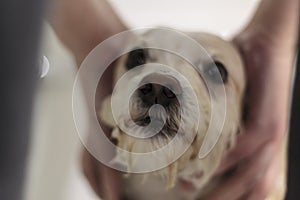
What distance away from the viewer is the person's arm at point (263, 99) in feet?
1.56

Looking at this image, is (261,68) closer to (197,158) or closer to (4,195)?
(197,158)

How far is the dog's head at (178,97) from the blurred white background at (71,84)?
0.02 metres

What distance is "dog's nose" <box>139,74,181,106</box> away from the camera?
17.3 inches

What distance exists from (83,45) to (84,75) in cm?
3

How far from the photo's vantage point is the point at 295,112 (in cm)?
46

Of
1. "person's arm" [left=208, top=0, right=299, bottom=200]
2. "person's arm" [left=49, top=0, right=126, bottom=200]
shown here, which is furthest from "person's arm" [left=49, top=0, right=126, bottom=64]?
"person's arm" [left=208, top=0, right=299, bottom=200]

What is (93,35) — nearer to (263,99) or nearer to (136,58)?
(136,58)

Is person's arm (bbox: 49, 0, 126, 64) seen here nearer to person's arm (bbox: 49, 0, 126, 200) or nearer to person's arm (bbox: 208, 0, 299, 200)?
person's arm (bbox: 49, 0, 126, 200)

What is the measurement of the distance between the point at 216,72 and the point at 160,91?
0.06 meters

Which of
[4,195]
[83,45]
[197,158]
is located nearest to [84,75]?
[83,45]

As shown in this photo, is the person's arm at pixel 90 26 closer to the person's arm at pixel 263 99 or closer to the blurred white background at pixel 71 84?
the blurred white background at pixel 71 84

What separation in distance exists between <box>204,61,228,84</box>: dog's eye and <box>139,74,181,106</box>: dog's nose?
0.04m

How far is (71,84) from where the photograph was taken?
48cm

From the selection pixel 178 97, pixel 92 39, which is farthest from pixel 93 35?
pixel 178 97
